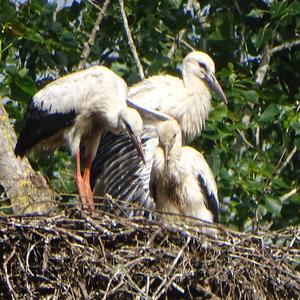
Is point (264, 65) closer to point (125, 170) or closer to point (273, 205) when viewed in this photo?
point (273, 205)

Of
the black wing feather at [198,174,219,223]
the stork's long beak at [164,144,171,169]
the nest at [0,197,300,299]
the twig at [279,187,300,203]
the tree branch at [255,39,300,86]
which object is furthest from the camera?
the tree branch at [255,39,300,86]

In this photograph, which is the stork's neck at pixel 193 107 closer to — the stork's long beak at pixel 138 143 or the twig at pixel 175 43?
the stork's long beak at pixel 138 143

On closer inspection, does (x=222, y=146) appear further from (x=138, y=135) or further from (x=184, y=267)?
(x=184, y=267)

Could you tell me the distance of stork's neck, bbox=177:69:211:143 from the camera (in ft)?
40.2

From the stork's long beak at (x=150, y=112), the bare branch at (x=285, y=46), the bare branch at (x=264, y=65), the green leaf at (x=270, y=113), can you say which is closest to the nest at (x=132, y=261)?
the stork's long beak at (x=150, y=112)

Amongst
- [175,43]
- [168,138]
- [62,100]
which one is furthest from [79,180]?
[175,43]

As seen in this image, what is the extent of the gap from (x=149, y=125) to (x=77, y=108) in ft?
1.77

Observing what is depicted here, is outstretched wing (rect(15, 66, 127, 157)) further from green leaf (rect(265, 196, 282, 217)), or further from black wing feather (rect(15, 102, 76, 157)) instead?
green leaf (rect(265, 196, 282, 217))

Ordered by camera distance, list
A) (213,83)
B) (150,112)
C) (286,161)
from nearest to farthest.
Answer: (150,112) < (213,83) < (286,161)

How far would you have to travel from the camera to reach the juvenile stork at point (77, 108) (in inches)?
466

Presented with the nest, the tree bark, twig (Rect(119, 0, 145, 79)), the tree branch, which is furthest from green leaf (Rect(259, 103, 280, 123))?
the nest

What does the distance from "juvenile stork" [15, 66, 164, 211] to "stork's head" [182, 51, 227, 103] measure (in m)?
0.64

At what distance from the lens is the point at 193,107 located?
40.3 feet

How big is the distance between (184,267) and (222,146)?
2989 millimetres
